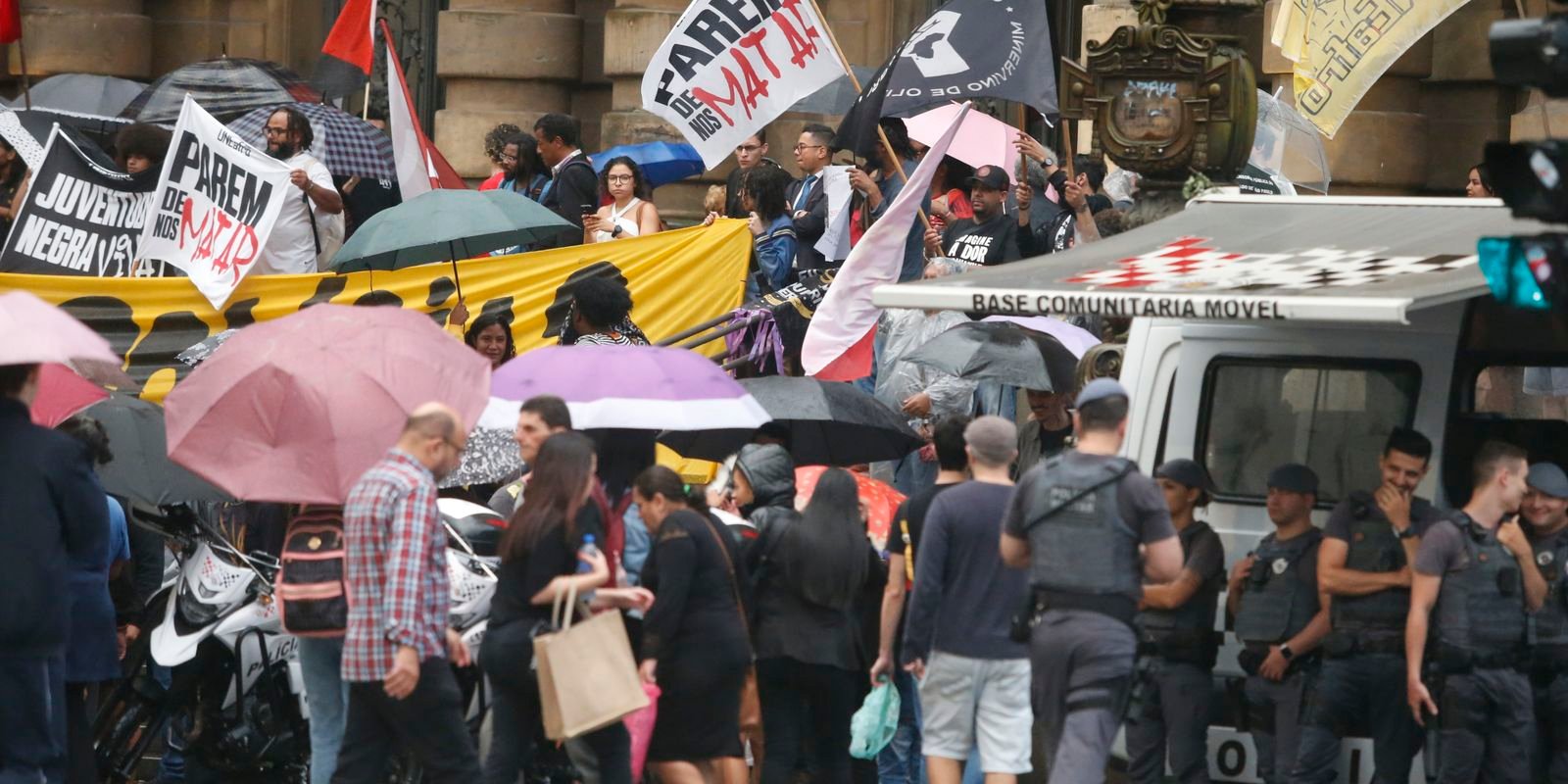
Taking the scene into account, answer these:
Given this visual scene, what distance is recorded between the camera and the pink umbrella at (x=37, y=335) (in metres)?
8.81

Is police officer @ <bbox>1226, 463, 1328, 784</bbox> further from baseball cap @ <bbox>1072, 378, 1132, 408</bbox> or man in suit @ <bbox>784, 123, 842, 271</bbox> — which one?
man in suit @ <bbox>784, 123, 842, 271</bbox>

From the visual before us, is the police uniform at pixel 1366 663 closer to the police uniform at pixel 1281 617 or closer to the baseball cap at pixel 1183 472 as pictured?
the police uniform at pixel 1281 617

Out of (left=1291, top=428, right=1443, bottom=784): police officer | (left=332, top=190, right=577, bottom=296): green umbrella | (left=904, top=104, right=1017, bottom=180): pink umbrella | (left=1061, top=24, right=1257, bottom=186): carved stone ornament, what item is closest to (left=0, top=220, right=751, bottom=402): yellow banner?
(left=332, top=190, right=577, bottom=296): green umbrella

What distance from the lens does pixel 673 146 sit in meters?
17.6

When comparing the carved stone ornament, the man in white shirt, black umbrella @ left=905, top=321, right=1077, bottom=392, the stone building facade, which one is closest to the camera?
black umbrella @ left=905, top=321, right=1077, bottom=392

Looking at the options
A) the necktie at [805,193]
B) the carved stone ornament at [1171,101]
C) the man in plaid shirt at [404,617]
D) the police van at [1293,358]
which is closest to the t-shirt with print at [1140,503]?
the police van at [1293,358]

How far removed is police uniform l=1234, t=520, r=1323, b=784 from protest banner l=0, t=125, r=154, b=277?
7.35m

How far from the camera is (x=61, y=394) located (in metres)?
10.9

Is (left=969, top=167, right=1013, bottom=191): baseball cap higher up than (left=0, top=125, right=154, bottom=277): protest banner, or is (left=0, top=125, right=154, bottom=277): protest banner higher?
(left=969, top=167, right=1013, bottom=191): baseball cap

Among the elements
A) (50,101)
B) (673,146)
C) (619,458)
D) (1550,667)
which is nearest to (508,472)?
(619,458)

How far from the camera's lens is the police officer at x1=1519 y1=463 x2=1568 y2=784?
946 cm

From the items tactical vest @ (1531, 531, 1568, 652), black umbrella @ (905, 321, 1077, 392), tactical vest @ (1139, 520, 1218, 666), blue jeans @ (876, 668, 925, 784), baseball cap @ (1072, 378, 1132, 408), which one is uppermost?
baseball cap @ (1072, 378, 1132, 408)

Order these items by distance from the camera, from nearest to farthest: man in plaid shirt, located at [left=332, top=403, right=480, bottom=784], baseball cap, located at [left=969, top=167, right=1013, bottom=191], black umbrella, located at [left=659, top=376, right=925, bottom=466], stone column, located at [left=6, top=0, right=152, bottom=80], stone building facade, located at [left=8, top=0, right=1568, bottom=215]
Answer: man in plaid shirt, located at [left=332, top=403, right=480, bottom=784] < black umbrella, located at [left=659, top=376, right=925, bottom=466] < baseball cap, located at [left=969, top=167, right=1013, bottom=191] < stone building facade, located at [left=8, top=0, right=1568, bottom=215] < stone column, located at [left=6, top=0, right=152, bottom=80]

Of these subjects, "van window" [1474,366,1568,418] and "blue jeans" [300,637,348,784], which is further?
"van window" [1474,366,1568,418]
